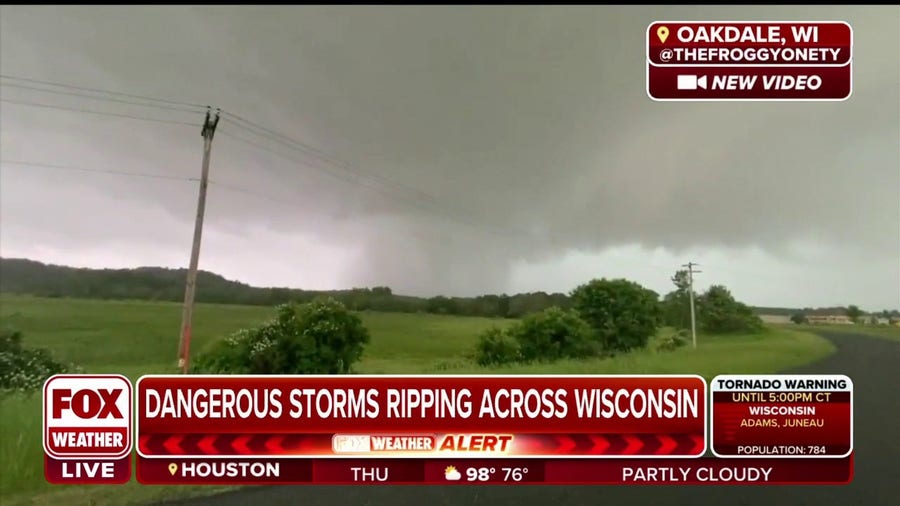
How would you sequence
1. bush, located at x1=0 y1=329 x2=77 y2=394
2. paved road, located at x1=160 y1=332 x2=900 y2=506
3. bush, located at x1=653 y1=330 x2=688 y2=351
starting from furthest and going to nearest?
bush, located at x1=653 y1=330 x2=688 y2=351, paved road, located at x1=160 y1=332 x2=900 y2=506, bush, located at x1=0 y1=329 x2=77 y2=394

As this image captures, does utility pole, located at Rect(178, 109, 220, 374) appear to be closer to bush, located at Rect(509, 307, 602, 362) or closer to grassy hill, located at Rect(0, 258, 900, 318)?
grassy hill, located at Rect(0, 258, 900, 318)

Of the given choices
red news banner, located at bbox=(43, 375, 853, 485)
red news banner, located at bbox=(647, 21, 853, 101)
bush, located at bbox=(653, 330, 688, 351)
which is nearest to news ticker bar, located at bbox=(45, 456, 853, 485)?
red news banner, located at bbox=(43, 375, 853, 485)

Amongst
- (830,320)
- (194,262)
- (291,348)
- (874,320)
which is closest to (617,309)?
(830,320)

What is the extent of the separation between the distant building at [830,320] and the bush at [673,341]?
50cm

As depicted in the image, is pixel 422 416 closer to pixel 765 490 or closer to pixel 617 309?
pixel 617 309

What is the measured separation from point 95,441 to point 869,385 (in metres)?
3.13

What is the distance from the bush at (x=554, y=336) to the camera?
6.03ft

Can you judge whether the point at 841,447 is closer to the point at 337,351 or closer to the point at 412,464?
the point at 412,464

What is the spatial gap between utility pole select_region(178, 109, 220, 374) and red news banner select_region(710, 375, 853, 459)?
2.15m

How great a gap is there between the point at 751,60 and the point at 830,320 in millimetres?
1122

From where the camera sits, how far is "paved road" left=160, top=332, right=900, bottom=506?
1829 millimetres

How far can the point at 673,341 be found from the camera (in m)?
1.98

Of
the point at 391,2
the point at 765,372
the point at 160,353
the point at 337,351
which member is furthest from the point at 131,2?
the point at 765,372

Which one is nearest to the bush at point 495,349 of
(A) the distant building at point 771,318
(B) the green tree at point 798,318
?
(A) the distant building at point 771,318
